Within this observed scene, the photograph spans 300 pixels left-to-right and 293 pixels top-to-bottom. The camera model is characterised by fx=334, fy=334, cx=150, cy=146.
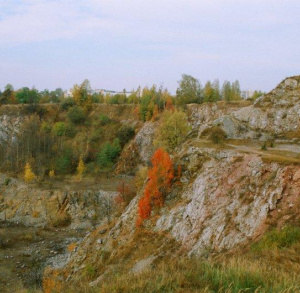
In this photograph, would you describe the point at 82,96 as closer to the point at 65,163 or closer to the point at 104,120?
the point at 104,120

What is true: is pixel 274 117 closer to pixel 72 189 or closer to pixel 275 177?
pixel 275 177

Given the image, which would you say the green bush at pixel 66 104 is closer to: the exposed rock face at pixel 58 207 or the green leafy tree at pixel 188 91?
the green leafy tree at pixel 188 91

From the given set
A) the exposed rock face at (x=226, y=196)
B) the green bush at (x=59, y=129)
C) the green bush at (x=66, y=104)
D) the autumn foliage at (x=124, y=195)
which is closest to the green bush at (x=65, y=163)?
the green bush at (x=59, y=129)

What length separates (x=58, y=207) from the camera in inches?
2404

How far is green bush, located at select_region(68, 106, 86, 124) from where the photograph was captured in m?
91.2

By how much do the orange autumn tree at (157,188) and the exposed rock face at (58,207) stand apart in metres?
24.6

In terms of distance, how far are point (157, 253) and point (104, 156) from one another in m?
49.8

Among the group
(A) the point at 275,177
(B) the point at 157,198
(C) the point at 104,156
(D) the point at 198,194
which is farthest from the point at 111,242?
(C) the point at 104,156

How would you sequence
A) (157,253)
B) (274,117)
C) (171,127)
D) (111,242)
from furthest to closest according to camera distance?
1. (171,127)
2. (274,117)
3. (111,242)
4. (157,253)

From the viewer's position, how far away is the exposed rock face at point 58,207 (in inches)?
2325

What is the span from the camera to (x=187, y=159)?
36875mm

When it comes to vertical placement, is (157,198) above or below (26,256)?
above

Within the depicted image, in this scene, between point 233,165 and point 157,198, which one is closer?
point 233,165

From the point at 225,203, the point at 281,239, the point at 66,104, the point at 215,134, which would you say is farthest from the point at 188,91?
the point at 281,239
